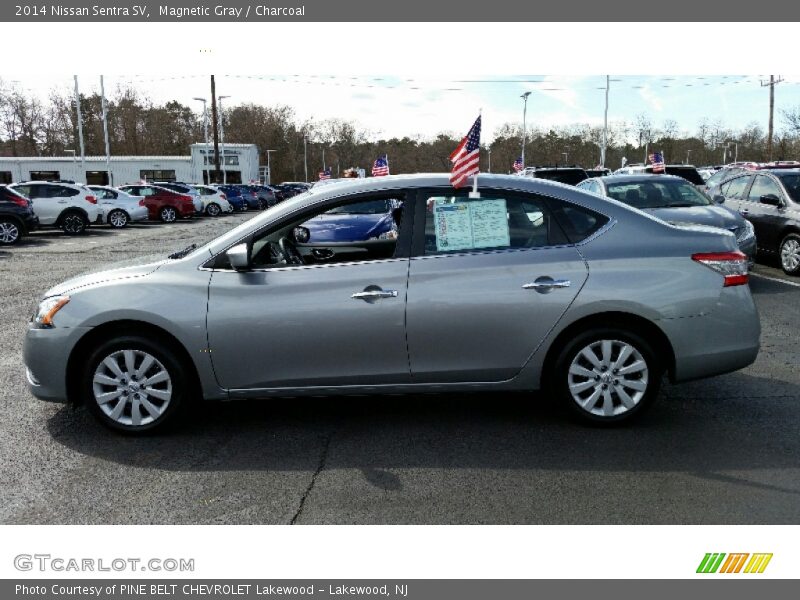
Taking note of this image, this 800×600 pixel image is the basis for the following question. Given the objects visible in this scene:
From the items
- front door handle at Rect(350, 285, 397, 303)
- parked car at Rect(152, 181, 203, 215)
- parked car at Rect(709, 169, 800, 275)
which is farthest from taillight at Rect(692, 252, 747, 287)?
parked car at Rect(152, 181, 203, 215)

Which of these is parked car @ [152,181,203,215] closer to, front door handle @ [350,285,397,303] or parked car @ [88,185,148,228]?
parked car @ [88,185,148,228]

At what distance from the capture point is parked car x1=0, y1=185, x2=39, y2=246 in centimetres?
1764

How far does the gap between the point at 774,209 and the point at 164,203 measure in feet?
79.2

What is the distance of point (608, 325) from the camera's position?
4.27m

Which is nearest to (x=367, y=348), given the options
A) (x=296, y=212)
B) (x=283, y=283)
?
(x=283, y=283)

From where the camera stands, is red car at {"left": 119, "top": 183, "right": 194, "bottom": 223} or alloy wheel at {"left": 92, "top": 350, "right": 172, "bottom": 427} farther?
red car at {"left": 119, "top": 183, "right": 194, "bottom": 223}

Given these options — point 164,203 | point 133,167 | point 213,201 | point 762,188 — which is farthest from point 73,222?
point 133,167

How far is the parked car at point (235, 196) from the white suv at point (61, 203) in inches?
635

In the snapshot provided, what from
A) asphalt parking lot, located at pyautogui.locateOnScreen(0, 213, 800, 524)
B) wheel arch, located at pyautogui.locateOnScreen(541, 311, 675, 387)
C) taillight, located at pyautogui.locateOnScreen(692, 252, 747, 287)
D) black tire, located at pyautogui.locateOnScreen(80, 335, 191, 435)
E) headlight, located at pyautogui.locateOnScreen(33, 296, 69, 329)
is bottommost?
asphalt parking lot, located at pyautogui.locateOnScreen(0, 213, 800, 524)

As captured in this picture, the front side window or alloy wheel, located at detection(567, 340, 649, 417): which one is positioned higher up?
the front side window

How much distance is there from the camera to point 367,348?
13.6ft

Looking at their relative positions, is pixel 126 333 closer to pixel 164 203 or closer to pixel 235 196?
pixel 164 203

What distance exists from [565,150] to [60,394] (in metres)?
88.1

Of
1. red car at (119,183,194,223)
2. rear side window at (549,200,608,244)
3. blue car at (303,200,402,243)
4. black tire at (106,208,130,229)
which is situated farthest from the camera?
red car at (119,183,194,223)
